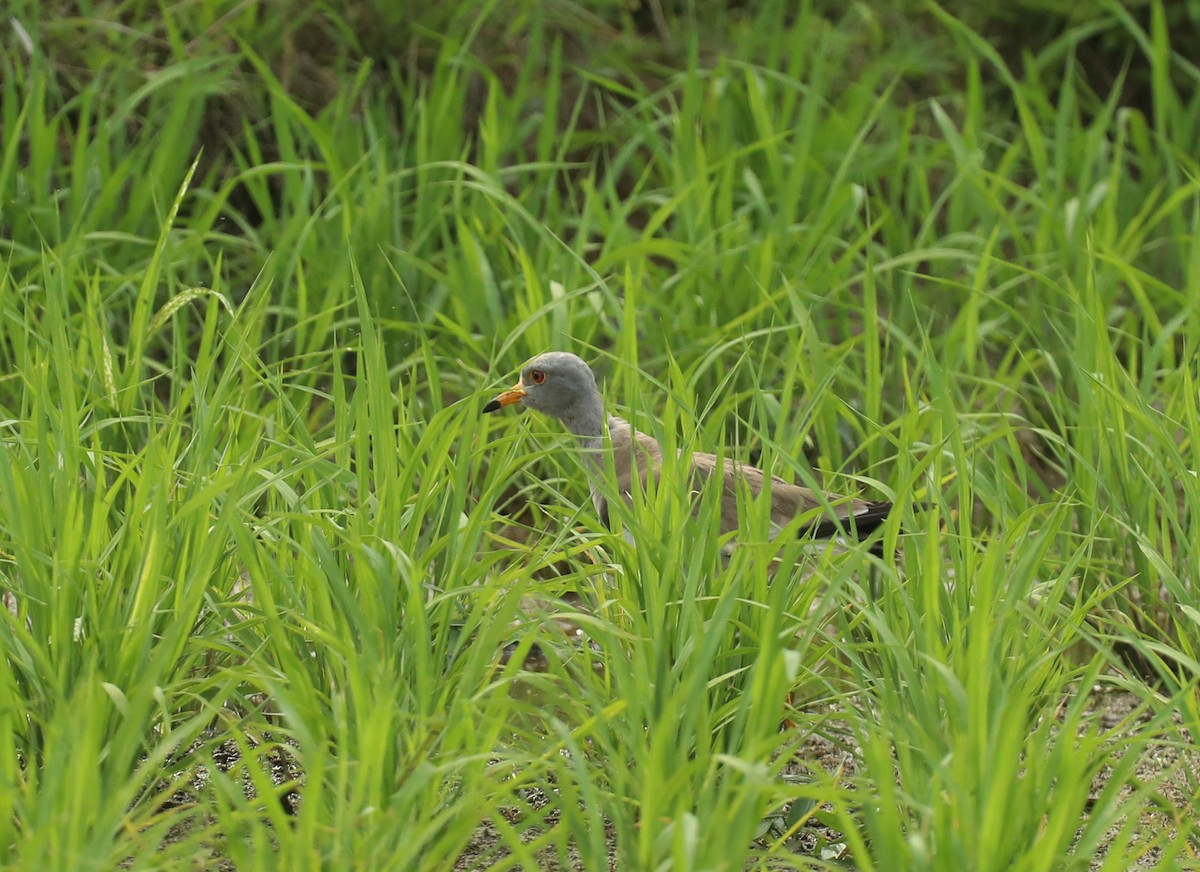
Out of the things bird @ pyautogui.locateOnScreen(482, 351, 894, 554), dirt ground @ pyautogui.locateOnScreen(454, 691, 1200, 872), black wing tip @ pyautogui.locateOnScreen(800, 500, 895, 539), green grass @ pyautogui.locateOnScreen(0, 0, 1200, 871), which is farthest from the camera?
bird @ pyautogui.locateOnScreen(482, 351, 894, 554)

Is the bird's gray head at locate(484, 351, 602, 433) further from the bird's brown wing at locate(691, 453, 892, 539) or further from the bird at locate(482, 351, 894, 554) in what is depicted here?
the bird's brown wing at locate(691, 453, 892, 539)

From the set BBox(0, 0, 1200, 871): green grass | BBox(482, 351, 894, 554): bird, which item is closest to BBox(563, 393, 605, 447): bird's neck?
BBox(482, 351, 894, 554): bird

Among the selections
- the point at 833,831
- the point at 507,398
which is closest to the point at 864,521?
the point at 833,831

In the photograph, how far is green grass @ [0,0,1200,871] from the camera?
2689mm

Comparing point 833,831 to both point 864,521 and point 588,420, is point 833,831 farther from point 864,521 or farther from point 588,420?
point 588,420

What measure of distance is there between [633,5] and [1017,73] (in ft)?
6.25

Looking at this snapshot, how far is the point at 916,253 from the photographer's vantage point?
5.12 metres

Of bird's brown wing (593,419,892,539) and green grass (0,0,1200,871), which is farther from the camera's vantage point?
bird's brown wing (593,419,892,539)

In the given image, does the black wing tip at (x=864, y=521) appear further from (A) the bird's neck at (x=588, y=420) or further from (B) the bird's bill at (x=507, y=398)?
(B) the bird's bill at (x=507, y=398)

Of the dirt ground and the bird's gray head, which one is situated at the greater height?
the bird's gray head

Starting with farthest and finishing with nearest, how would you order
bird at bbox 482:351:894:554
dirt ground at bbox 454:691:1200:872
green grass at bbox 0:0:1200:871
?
bird at bbox 482:351:894:554 < dirt ground at bbox 454:691:1200:872 < green grass at bbox 0:0:1200:871

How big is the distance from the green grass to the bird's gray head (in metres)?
0.10

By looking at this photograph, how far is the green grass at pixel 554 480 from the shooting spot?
2689 millimetres

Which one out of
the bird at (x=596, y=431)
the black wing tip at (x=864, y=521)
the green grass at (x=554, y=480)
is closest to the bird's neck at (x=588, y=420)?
the bird at (x=596, y=431)
